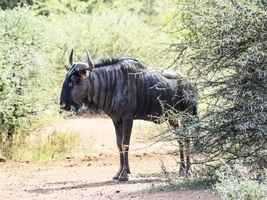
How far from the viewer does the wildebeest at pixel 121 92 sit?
47.6ft

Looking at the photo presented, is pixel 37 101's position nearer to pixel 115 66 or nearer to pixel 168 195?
pixel 115 66

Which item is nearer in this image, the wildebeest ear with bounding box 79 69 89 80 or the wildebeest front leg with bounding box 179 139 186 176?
the wildebeest front leg with bounding box 179 139 186 176

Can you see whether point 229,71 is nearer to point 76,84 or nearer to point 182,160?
point 182,160

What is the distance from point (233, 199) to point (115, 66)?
7.15 m

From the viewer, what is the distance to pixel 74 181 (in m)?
14.5

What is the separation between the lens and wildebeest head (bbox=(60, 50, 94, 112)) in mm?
14477

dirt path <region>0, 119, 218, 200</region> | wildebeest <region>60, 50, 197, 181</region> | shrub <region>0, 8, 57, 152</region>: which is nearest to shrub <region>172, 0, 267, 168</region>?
dirt path <region>0, 119, 218, 200</region>

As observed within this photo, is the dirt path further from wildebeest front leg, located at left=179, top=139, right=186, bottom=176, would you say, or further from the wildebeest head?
the wildebeest head

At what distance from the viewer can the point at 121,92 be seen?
14602mm

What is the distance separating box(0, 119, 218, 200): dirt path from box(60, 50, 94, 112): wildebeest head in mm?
1505

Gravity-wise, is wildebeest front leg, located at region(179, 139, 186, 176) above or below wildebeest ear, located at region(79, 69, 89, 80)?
below

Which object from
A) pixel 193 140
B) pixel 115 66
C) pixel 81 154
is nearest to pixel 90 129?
pixel 81 154

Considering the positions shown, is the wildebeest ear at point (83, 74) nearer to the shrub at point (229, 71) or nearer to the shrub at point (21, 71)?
the shrub at point (229, 71)

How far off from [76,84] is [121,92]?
856 mm
